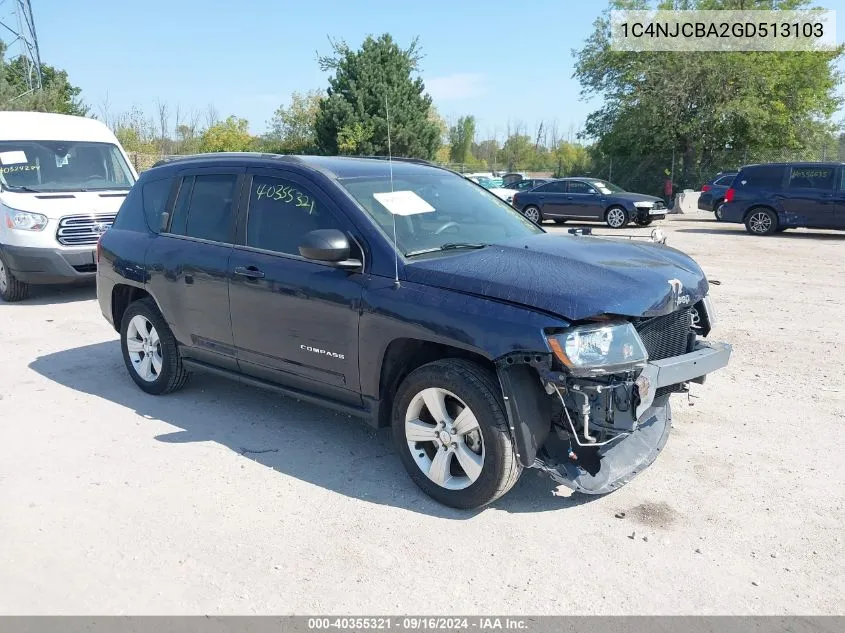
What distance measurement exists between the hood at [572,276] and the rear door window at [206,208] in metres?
1.73

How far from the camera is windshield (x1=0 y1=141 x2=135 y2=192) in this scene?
9.86 metres

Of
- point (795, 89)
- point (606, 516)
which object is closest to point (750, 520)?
point (606, 516)

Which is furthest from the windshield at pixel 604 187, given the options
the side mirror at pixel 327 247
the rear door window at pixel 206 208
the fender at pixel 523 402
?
the fender at pixel 523 402

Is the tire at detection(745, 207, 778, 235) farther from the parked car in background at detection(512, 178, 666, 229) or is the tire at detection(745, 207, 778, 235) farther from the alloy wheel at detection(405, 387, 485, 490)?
the alloy wheel at detection(405, 387, 485, 490)

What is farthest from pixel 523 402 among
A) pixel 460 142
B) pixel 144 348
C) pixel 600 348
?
pixel 460 142

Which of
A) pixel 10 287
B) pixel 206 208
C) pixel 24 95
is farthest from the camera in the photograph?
pixel 24 95

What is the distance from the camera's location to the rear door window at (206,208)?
16.7ft

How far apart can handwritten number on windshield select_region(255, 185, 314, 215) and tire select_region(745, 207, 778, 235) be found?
1589 centimetres

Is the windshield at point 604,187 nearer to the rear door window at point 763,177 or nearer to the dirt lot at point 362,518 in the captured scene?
the rear door window at point 763,177

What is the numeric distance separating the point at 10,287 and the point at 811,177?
16.4 meters

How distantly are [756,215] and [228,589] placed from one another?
17630 mm

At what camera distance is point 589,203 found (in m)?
21.2

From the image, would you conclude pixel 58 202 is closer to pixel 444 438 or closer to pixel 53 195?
pixel 53 195

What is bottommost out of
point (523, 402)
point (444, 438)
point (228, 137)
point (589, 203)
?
point (444, 438)
